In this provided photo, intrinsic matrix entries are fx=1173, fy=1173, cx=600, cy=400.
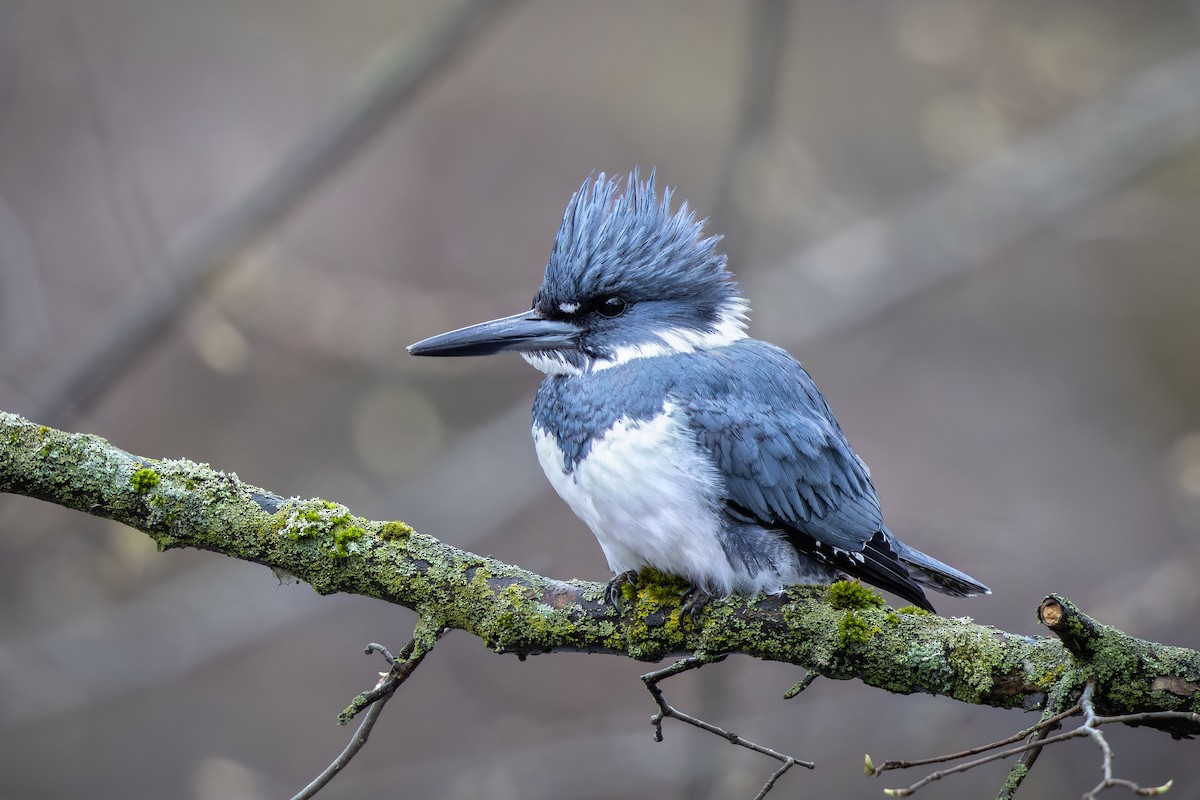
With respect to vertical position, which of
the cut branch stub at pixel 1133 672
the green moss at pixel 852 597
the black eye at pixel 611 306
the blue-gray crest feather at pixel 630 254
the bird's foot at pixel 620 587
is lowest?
the cut branch stub at pixel 1133 672

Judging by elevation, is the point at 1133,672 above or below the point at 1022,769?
above

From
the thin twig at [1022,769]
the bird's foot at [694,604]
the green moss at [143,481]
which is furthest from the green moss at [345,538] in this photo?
the thin twig at [1022,769]

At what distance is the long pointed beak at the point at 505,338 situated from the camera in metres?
2.78

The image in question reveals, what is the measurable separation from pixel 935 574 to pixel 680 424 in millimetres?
790

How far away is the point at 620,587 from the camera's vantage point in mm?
2496

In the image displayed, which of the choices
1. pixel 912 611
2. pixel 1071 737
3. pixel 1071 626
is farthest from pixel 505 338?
pixel 1071 737

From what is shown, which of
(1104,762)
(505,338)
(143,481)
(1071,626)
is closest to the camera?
(1104,762)

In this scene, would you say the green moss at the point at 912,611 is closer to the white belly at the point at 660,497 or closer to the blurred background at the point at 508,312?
the white belly at the point at 660,497

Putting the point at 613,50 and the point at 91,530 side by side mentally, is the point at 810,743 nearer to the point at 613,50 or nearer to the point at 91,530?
the point at 91,530

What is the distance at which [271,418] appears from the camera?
560cm

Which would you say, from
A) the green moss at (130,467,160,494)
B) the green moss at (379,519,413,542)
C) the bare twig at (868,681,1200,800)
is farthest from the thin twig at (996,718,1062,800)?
the green moss at (130,467,160,494)

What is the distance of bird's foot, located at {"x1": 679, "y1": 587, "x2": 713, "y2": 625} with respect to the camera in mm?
2404

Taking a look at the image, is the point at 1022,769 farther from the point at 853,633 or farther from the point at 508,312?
the point at 508,312

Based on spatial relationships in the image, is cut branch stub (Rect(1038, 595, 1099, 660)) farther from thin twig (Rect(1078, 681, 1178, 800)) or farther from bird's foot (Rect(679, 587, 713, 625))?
bird's foot (Rect(679, 587, 713, 625))
